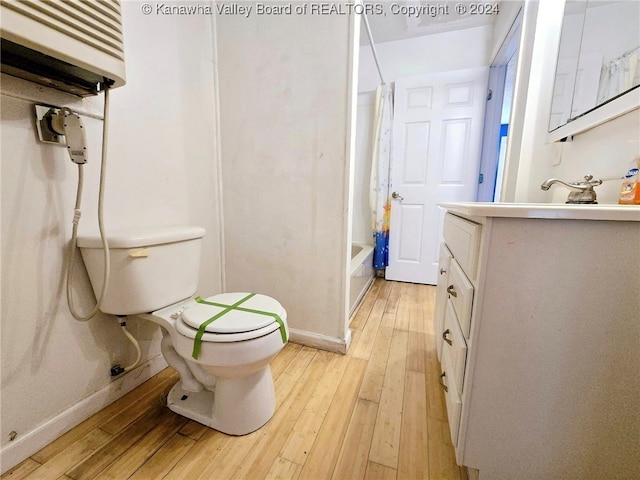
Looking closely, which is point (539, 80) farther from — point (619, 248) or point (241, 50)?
point (241, 50)

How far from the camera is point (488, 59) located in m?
2.16

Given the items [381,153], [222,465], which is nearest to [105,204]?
[222,465]

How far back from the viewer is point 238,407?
911 mm

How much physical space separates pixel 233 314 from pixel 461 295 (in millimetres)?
715

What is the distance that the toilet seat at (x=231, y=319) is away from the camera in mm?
802

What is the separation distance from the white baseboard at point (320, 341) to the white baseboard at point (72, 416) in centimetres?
67

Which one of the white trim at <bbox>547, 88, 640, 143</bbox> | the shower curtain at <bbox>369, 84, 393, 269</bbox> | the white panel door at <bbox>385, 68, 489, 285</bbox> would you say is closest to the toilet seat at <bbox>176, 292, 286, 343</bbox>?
the white trim at <bbox>547, 88, 640, 143</bbox>

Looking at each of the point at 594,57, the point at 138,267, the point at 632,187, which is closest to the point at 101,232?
the point at 138,267

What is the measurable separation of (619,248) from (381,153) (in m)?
1.97

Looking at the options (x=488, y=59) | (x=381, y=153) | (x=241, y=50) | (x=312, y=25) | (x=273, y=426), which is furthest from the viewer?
(x=381, y=153)

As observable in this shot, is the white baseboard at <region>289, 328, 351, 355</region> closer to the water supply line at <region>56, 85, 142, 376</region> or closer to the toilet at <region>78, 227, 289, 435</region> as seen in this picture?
the toilet at <region>78, 227, 289, 435</region>

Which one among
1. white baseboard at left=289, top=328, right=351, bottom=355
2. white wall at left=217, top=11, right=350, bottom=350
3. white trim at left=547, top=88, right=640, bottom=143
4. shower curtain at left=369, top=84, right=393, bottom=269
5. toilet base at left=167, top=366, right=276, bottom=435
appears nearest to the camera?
white trim at left=547, top=88, right=640, bottom=143

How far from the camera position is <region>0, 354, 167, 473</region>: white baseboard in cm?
79

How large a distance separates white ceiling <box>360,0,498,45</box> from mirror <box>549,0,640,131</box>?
104cm
